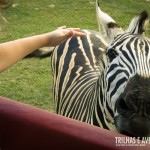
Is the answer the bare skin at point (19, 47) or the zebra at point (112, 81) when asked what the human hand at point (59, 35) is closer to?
the bare skin at point (19, 47)

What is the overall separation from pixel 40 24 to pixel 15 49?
5.98 meters

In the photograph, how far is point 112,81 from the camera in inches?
84.0

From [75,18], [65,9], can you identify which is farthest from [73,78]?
[65,9]

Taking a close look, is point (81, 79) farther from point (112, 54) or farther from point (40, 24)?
point (40, 24)

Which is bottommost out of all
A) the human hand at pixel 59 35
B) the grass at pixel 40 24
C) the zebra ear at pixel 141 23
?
the grass at pixel 40 24

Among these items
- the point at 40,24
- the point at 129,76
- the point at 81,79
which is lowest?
the point at 40,24

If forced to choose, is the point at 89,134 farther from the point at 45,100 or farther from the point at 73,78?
the point at 45,100

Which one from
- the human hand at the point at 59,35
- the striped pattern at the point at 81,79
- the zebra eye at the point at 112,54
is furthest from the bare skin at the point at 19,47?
the striped pattern at the point at 81,79

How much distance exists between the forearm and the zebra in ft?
1.53

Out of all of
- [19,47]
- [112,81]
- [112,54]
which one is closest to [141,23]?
[112,54]

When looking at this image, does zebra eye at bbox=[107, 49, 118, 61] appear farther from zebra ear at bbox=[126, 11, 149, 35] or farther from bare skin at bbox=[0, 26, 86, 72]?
bare skin at bbox=[0, 26, 86, 72]

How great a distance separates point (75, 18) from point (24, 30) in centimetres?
128

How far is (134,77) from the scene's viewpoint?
1850mm

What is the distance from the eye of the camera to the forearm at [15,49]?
183cm
